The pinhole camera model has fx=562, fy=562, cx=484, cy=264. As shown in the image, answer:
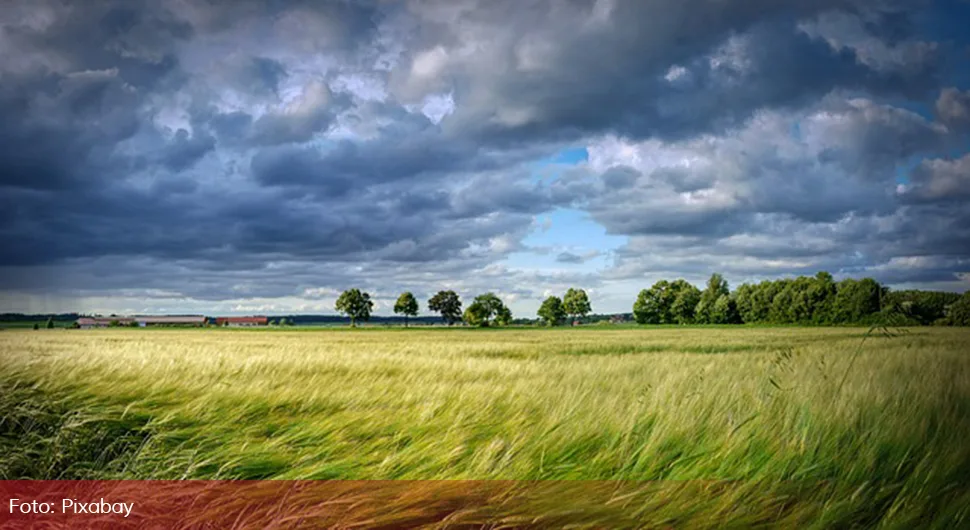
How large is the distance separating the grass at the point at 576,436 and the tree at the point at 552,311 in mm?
95988

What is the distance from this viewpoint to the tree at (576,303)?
338ft

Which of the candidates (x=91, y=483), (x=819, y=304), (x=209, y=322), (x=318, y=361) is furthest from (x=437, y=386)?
(x=209, y=322)

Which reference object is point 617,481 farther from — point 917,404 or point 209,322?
point 209,322

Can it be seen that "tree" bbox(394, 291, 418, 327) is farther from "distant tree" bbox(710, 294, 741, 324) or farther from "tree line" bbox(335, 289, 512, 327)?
"distant tree" bbox(710, 294, 741, 324)

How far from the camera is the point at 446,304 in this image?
82625mm

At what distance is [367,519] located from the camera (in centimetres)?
237

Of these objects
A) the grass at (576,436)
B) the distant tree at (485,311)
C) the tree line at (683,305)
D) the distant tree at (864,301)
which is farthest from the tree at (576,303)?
the grass at (576,436)

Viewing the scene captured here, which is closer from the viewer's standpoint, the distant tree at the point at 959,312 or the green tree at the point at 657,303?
the distant tree at the point at 959,312

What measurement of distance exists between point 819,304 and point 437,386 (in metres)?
30.4

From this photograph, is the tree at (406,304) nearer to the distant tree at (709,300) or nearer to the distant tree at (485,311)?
the distant tree at (485,311)

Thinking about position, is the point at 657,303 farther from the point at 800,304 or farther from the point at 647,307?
the point at 800,304

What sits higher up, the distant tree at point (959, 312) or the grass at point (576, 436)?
the distant tree at point (959, 312)

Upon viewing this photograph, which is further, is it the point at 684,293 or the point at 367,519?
the point at 684,293

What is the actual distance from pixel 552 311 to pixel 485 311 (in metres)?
19.4
